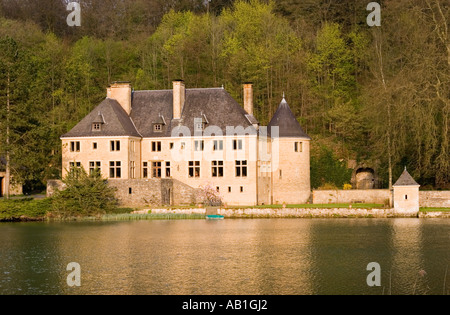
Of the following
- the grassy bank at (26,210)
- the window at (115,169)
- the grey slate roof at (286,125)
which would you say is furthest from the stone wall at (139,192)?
the grey slate roof at (286,125)

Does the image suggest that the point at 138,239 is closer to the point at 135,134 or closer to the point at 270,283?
the point at 270,283

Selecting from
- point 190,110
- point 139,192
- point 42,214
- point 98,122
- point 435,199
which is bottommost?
point 42,214

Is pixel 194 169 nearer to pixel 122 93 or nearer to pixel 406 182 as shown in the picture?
pixel 122 93

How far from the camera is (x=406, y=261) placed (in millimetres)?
22469

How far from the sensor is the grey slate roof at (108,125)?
1674 inches

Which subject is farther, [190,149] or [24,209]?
[190,149]

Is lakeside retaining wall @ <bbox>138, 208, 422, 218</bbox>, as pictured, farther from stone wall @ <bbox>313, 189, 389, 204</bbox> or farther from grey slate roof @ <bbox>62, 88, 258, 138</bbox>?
grey slate roof @ <bbox>62, 88, 258, 138</bbox>

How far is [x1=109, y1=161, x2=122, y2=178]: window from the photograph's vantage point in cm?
4256

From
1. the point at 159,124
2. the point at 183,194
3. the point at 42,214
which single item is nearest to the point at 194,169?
the point at 183,194

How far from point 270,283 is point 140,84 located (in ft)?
124

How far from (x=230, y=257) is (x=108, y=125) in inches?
838

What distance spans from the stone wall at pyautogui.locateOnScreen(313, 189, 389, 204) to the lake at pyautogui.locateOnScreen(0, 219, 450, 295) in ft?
22.4

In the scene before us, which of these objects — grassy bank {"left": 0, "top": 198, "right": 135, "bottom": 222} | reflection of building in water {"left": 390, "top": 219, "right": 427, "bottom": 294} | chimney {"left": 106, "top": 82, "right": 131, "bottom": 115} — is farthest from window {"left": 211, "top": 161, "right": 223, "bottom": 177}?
reflection of building in water {"left": 390, "top": 219, "right": 427, "bottom": 294}

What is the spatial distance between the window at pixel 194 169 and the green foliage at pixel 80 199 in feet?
21.6
